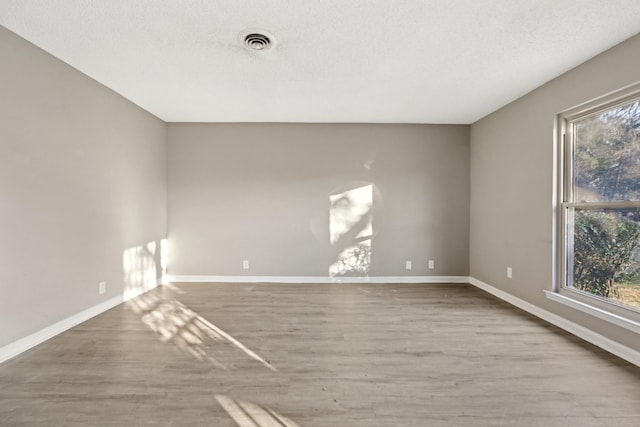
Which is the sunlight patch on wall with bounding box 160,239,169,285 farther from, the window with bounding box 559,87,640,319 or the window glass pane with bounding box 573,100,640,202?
the window glass pane with bounding box 573,100,640,202

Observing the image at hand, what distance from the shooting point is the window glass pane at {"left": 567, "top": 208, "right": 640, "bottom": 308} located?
215 centimetres

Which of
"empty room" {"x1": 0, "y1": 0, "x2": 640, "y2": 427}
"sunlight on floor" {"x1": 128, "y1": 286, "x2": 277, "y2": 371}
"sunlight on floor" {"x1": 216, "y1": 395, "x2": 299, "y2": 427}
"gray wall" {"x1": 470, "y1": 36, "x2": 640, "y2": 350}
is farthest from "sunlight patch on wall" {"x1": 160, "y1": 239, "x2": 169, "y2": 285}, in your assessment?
"gray wall" {"x1": 470, "y1": 36, "x2": 640, "y2": 350}

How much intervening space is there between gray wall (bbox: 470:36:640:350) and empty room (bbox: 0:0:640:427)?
0.09 ft

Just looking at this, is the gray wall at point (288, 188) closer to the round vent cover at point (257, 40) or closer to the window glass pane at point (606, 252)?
the window glass pane at point (606, 252)

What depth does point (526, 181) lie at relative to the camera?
10.2 feet

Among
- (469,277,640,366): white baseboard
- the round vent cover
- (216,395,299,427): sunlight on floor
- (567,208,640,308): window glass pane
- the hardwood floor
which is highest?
the round vent cover

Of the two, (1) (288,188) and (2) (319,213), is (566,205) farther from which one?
(1) (288,188)

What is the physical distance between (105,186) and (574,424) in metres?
4.20

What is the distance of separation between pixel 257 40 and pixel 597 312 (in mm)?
3444

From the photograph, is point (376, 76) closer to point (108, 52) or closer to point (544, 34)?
point (544, 34)

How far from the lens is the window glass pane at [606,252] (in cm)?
215

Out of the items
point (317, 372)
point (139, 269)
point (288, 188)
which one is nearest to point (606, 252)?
point (317, 372)

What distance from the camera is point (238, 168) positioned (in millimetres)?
4191

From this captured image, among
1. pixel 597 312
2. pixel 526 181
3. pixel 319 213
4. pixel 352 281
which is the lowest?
pixel 352 281
